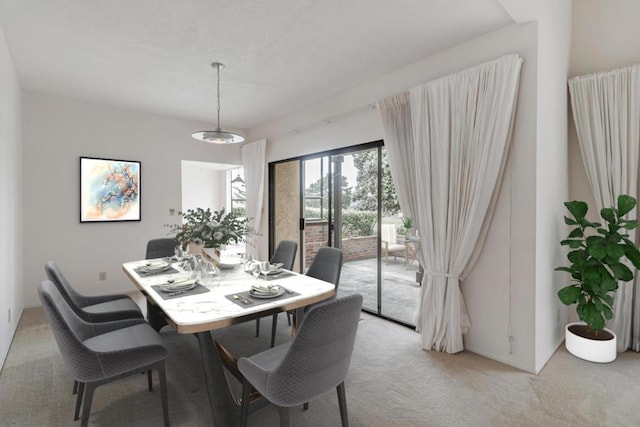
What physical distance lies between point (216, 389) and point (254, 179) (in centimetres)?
422

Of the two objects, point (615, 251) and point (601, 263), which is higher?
point (615, 251)

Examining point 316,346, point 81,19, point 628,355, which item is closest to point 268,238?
point 81,19

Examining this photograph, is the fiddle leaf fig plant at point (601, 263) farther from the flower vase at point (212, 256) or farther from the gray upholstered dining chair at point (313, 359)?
the flower vase at point (212, 256)

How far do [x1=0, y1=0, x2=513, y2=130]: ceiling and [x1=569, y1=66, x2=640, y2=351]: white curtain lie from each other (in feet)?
3.61

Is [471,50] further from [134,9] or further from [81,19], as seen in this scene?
[81,19]

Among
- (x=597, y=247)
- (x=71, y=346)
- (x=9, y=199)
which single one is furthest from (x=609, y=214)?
(x=9, y=199)

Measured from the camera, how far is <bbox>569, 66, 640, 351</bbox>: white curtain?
264 centimetres

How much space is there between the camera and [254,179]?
5598mm

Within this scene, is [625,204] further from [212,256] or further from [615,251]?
[212,256]

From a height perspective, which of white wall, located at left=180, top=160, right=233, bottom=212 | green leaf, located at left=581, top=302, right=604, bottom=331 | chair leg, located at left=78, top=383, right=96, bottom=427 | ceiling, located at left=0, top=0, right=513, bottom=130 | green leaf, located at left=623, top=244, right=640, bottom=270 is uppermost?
ceiling, located at left=0, top=0, right=513, bottom=130

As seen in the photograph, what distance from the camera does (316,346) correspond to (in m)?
1.44

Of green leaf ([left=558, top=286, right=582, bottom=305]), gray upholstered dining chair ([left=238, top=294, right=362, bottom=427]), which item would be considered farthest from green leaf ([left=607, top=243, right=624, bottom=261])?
gray upholstered dining chair ([left=238, top=294, right=362, bottom=427])

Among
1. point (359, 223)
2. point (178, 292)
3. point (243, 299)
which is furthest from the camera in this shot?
point (359, 223)

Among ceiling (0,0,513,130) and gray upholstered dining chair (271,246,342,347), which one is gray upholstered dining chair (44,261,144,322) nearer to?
gray upholstered dining chair (271,246,342,347)
